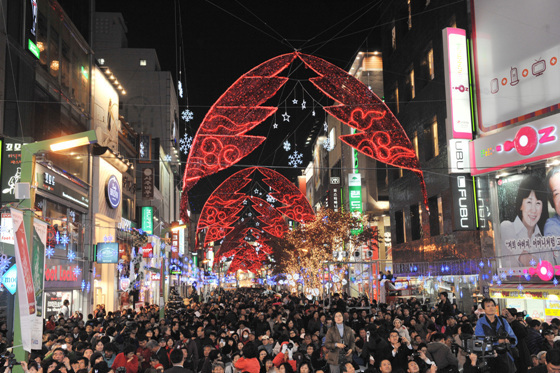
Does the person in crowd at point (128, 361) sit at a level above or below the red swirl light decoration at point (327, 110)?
below

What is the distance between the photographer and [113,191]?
128 feet

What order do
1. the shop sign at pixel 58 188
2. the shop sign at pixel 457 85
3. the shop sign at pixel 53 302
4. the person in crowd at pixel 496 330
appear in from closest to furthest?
1. the person in crowd at pixel 496 330
2. the shop sign at pixel 58 188
3. the shop sign at pixel 457 85
4. the shop sign at pixel 53 302

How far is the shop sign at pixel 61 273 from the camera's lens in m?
27.5

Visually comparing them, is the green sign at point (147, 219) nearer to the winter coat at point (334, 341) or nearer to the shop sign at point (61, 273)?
the shop sign at point (61, 273)

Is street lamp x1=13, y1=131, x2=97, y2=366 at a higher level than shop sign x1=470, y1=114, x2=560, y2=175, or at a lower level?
lower

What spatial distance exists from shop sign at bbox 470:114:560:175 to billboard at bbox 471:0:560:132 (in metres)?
0.70

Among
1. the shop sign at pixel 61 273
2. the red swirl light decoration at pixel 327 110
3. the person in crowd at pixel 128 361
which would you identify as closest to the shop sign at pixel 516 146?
the red swirl light decoration at pixel 327 110

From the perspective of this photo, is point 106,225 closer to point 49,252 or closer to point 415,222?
point 49,252

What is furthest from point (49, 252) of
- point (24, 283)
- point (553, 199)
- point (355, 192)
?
point (355, 192)

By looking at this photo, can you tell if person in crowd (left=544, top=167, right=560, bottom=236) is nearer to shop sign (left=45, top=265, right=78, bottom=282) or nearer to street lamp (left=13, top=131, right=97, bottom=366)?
street lamp (left=13, top=131, right=97, bottom=366)

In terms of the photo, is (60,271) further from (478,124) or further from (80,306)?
(478,124)

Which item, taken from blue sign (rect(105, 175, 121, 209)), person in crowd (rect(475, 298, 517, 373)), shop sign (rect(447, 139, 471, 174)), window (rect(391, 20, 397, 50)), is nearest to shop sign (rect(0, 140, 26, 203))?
blue sign (rect(105, 175, 121, 209))

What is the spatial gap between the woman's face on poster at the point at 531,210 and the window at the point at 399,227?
15534 millimetres

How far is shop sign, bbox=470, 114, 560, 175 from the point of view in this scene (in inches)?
897
